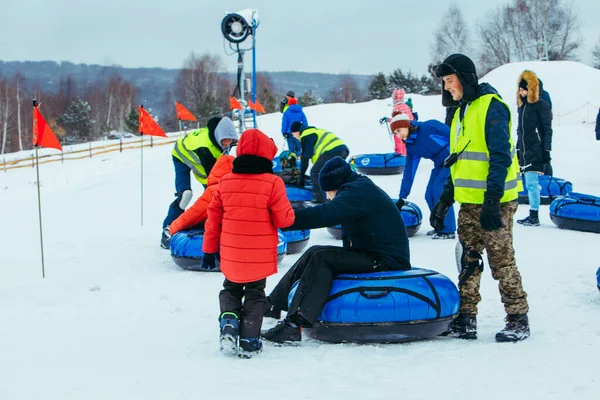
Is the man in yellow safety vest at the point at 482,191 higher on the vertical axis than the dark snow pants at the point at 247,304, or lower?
higher

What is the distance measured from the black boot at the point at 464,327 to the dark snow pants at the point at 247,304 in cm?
117

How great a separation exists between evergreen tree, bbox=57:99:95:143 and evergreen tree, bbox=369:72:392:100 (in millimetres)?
23842

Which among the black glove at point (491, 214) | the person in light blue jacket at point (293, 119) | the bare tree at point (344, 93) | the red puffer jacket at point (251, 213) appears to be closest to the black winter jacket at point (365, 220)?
the red puffer jacket at point (251, 213)

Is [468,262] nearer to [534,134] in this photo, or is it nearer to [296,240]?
[296,240]

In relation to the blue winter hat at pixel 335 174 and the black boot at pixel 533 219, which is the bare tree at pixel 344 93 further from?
Answer: the blue winter hat at pixel 335 174

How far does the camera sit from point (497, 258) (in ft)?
12.8

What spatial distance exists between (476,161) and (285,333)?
5.12ft

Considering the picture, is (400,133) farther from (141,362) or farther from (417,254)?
(141,362)

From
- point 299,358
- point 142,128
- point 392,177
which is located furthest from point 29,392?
point 392,177

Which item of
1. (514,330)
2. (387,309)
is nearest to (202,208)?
(387,309)

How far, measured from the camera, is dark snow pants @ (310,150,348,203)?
360 inches

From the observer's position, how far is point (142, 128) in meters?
10.6

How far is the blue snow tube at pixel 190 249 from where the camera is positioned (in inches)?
245

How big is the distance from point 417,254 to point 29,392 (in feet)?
14.6
